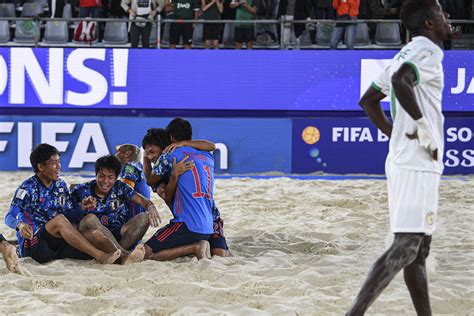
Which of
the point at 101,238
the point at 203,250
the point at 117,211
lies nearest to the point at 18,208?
the point at 101,238

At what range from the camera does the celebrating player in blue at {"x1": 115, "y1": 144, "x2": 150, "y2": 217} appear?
22.1ft

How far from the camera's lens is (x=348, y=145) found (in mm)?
12266

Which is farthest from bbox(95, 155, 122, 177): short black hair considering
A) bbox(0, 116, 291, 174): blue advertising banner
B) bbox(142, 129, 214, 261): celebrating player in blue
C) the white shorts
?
bbox(0, 116, 291, 174): blue advertising banner

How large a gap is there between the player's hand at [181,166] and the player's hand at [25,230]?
1134 millimetres

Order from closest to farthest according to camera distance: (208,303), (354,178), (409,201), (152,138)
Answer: (409,201) < (208,303) < (152,138) < (354,178)

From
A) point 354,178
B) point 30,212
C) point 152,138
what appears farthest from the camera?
point 354,178

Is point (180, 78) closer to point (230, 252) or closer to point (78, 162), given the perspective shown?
point (78, 162)

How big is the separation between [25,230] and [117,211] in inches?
31.7

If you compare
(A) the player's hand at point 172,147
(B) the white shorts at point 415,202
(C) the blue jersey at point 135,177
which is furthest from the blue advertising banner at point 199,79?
(B) the white shorts at point 415,202

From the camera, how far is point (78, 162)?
12.1 metres

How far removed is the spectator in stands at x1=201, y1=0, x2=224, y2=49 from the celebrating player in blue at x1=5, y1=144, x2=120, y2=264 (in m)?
6.48

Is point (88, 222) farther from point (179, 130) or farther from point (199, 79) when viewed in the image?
point (199, 79)

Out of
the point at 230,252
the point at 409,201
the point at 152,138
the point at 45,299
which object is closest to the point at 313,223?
the point at 230,252

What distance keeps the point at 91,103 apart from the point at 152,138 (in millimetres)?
5656
